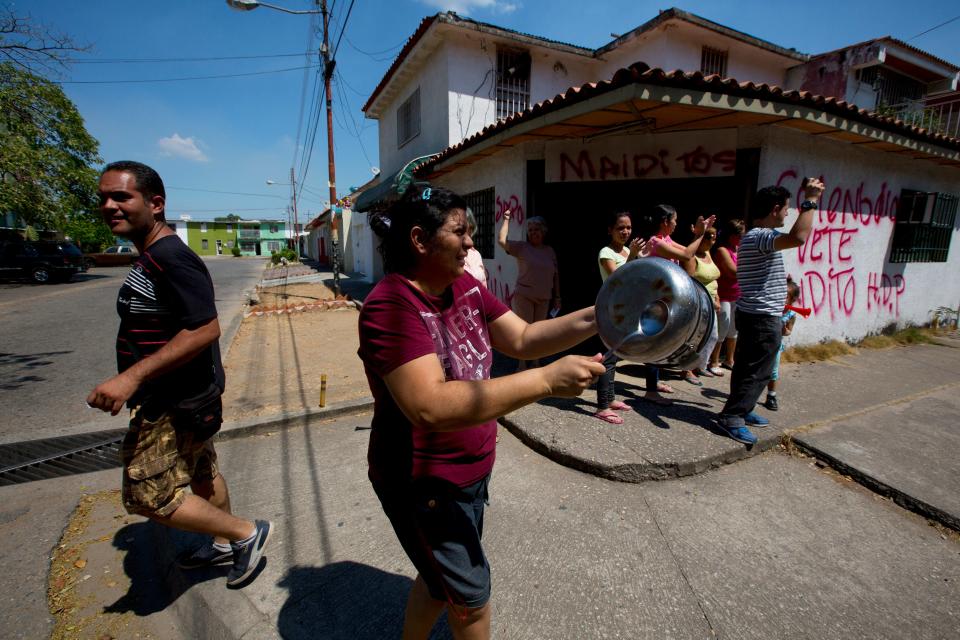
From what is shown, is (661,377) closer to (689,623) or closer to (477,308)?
(689,623)

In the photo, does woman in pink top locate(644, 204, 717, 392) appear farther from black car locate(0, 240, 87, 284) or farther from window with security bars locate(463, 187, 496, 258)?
black car locate(0, 240, 87, 284)

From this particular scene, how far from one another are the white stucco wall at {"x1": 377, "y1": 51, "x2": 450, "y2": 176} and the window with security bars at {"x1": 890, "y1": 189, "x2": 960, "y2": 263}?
8.29 metres

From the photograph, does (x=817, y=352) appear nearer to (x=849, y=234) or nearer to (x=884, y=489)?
(x=849, y=234)

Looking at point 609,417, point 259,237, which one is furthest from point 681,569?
point 259,237

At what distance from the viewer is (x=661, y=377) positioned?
17.3ft

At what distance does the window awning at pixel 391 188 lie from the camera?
891cm

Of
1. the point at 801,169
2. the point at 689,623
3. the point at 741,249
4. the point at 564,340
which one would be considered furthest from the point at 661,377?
the point at 564,340

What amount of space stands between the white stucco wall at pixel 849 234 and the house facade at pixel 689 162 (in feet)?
0.08

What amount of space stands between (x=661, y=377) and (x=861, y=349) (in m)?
3.94

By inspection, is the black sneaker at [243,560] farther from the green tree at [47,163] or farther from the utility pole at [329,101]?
the utility pole at [329,101]

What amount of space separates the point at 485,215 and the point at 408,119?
19.6ft

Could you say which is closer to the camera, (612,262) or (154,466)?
(154,466)

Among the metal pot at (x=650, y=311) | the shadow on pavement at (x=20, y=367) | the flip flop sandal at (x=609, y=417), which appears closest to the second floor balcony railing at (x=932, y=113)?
the flip flop sandal at (x=609, y=417)

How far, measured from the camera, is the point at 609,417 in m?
3.90
